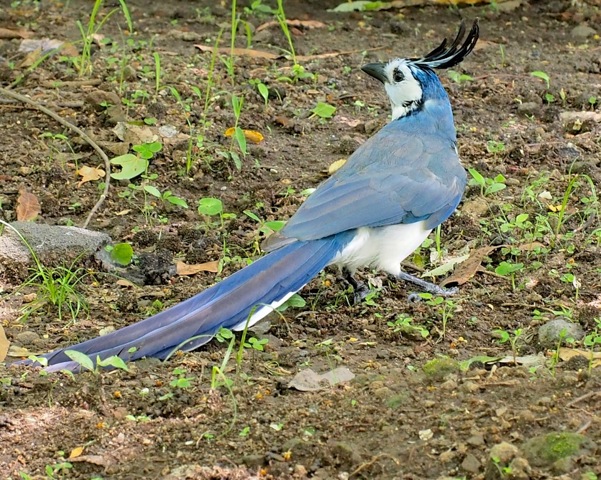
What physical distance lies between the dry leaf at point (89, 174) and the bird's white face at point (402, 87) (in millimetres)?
1630

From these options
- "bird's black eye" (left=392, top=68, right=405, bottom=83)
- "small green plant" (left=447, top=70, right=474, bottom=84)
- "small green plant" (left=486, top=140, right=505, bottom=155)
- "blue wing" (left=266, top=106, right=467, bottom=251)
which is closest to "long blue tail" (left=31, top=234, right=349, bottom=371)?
"blue wing" (left=266, top=106, right=467, bottom=251)

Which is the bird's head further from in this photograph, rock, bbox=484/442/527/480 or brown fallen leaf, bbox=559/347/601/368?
rock, bbox=484/442/527/480

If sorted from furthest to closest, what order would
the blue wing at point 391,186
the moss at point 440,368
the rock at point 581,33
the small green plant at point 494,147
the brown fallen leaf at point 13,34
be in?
the rock at point 581,33, the brown fallen leaf at point 13,34, the small green plant at point 494,147, the blue wing at point 391,186, the moss at point 440,368

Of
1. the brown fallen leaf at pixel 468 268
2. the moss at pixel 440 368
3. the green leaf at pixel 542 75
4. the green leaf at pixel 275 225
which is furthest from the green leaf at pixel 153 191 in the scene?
the green leaf at pixel 542 75

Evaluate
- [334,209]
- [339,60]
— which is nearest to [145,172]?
[334,209]

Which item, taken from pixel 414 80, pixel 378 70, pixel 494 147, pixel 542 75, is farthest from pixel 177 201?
pixel 542 75

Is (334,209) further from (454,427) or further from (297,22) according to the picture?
(297,22)

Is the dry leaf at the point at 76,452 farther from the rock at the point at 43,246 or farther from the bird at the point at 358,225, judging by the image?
the rock at the point at 43,246

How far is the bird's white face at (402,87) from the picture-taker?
5602mm

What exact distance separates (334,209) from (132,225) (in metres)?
1.24

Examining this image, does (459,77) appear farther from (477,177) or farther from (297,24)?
(477,177)

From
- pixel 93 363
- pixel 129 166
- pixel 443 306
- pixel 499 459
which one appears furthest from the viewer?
pixel 129 166

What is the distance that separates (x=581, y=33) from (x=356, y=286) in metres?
4.01

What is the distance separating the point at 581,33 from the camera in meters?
8.24
